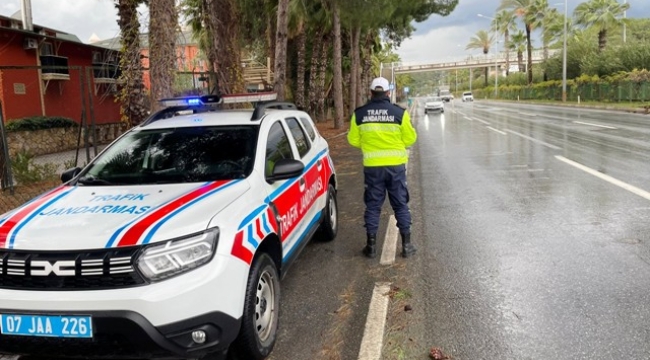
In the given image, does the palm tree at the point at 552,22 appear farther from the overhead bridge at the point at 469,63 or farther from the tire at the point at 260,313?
the tire at the point at 260,313

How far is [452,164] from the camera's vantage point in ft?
40.9

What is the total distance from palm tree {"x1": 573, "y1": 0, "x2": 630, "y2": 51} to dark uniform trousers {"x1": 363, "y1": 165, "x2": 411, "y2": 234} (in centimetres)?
5146

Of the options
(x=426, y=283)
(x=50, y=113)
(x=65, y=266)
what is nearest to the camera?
(x=65, y=266)

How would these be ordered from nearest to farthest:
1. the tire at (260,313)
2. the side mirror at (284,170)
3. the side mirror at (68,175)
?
the tire at (260,313) → the side mirror at (284,170) → the side mirror at (68,175)

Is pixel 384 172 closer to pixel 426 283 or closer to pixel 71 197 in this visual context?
pixel 426 283

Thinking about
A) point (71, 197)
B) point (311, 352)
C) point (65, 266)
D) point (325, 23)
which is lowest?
point (311, 352)

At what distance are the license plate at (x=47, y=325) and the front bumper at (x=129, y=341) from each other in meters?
0.03

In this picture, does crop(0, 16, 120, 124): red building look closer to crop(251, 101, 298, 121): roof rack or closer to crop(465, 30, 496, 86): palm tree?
crop(251, 101, 298, 121): roof rack

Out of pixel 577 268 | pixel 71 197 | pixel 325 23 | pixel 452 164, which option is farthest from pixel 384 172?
pixel 325 23

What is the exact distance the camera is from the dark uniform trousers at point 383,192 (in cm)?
561

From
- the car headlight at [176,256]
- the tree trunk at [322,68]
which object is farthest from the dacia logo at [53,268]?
the tree trunk at [322,68]

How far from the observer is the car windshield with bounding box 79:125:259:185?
4.18 m

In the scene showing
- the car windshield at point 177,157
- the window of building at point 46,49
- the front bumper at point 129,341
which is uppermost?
the window of building at point 46,49

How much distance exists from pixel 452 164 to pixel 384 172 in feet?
23.8
